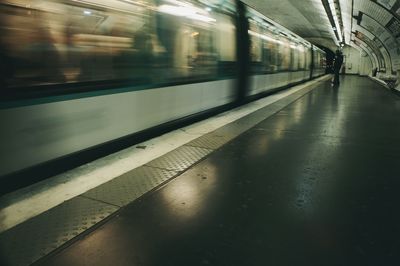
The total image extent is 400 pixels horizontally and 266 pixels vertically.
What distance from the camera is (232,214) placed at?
308 centimetres

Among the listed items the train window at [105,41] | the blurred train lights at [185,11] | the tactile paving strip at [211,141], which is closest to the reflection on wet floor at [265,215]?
the tactile paving strip at [211,141]

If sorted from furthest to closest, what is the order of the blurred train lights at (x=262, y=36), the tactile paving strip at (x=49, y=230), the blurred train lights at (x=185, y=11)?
the blurred train lights at (x=262, y=36) → the blurred train lights at (x=185, y=11) → the tactile paving strip at (x=49, y=230)

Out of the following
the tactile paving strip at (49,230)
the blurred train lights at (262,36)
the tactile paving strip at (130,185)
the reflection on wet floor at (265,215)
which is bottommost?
the reflection on wet floor at (265,215)

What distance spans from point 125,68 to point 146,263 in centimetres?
297

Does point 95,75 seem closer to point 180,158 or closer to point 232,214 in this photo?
point 180,158

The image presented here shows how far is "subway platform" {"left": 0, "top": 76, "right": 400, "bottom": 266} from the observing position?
2.43 meters

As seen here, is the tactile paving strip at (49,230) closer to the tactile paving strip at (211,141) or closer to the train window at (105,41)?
the train window at (105,41)

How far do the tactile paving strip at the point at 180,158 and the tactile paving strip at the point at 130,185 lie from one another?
0.55 ft

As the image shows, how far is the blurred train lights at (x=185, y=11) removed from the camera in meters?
5.45

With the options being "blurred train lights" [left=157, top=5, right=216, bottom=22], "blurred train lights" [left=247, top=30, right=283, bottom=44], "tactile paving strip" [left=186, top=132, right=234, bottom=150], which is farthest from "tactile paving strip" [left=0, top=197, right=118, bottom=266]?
"blurred train lights" [left=247, top=30, right=283, bottom=44]

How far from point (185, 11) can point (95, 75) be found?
2594 mm

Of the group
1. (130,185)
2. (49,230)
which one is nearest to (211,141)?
(130,185)

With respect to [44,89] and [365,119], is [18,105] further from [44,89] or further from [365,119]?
[365,119]

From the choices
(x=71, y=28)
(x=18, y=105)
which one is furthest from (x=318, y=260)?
(x=71, y=28)
